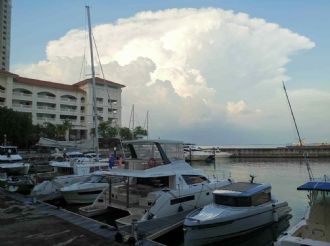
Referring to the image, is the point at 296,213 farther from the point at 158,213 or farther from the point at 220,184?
the point at 158,213

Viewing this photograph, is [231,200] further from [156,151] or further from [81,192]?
[81,192]

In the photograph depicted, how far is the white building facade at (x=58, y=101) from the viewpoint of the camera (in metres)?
93.8

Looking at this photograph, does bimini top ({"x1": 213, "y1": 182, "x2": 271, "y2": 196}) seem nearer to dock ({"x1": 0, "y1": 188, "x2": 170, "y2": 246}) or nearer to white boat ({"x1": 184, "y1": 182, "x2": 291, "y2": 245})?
white boat ({"x1": 184, "y1": 182, "x2": 291, "y2": 245})

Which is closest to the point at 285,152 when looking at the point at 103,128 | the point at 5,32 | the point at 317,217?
the point at 103,128

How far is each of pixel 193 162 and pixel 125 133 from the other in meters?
23.9

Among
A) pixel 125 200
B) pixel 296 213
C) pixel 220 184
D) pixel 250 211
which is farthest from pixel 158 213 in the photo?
pixel 296 213

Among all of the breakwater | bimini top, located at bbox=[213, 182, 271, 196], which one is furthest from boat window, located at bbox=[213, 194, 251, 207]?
the breakwater

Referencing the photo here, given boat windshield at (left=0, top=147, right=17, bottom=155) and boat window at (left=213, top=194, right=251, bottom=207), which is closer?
boat window at (left=213, top=194, right=251, bottom=207)

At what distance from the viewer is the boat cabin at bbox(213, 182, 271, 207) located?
51.9 ft

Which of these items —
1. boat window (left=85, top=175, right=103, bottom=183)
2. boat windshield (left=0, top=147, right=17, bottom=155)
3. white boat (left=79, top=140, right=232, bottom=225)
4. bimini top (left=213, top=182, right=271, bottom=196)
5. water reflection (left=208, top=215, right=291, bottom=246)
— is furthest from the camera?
boat windshield (left=0, top=147, right=17, bottom=155)

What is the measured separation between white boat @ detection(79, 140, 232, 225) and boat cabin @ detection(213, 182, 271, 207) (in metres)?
2.46

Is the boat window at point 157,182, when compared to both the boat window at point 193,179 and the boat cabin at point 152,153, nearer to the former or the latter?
the boat cabin at point 152,153

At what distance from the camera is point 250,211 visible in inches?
631

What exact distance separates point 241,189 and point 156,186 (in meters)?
4.94
